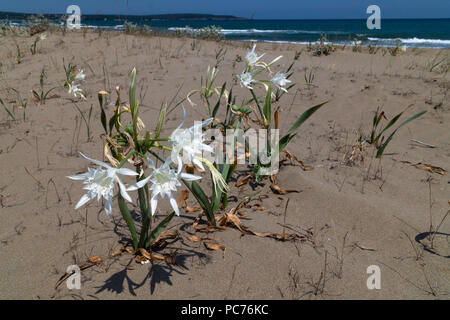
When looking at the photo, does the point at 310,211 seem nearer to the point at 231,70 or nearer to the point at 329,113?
the point at 329,113

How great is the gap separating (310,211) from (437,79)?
145 inches

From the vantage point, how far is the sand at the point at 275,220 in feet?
4.49

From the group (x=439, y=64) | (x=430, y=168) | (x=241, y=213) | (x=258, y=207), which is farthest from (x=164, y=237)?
(x=439, y=64)

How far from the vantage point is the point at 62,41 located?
243 inches

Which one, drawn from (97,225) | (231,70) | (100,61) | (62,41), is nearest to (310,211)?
(97,225)

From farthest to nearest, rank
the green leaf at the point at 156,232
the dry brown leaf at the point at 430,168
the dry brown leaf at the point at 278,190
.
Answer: the dry brown leaf at the point at 430,168
the dry brown leaf at the point at 278,190
the green leaf at the point at 156,232

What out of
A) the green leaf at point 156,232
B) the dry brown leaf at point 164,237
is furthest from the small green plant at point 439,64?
the green leaf at point 156,232

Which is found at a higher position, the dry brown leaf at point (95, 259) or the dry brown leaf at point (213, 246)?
the dry brown leaf at point (213, 246)

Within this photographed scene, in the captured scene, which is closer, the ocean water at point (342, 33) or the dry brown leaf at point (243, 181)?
the dry brown leaf at point (243, 181)

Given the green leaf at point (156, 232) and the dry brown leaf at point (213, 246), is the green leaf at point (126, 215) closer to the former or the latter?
the green leaf at point (156, 232)

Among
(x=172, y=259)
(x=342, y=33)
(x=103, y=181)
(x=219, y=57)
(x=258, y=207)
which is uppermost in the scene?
(x=342, y=33)

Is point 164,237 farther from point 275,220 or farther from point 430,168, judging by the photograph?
point 430,168

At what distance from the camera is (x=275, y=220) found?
5.92 ft
